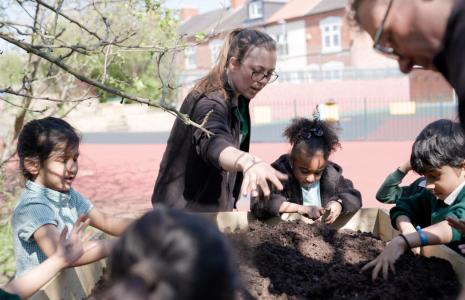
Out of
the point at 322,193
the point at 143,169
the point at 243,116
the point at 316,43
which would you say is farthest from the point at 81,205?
the point at 316,43

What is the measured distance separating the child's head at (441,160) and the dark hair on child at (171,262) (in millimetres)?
1546

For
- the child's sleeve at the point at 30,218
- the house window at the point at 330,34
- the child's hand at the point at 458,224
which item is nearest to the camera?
the child's hand at the point at 458,224

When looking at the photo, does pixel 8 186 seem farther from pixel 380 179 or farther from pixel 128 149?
pixel 128 149

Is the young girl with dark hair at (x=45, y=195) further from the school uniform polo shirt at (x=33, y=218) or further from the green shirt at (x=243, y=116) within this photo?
the green shirt at (x=243, y=116)

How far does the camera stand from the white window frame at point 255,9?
126ft

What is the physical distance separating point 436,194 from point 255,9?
124 feet

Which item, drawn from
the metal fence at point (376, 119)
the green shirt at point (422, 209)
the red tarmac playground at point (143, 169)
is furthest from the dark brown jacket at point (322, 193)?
the metal fence at point (376, 119)

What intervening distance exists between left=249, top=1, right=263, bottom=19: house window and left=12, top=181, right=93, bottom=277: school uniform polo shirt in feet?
123

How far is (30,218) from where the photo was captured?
2.11m

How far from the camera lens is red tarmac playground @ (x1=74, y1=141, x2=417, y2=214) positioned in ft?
30.3

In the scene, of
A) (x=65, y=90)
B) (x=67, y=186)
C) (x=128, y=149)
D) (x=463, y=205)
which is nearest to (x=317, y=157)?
(x=463, y=205)

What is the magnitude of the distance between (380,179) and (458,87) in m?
9.57

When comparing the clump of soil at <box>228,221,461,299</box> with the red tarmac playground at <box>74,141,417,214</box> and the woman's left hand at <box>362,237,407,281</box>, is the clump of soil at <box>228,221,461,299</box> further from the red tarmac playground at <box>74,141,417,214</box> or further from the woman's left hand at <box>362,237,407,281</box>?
the red tarmac playground at <box>74,141,417,214</box>

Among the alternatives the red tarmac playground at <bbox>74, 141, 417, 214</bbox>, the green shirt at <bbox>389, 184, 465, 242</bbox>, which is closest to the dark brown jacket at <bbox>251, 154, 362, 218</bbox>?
the green shirt at <bbox>389, 184, 465, 242</bbox>
